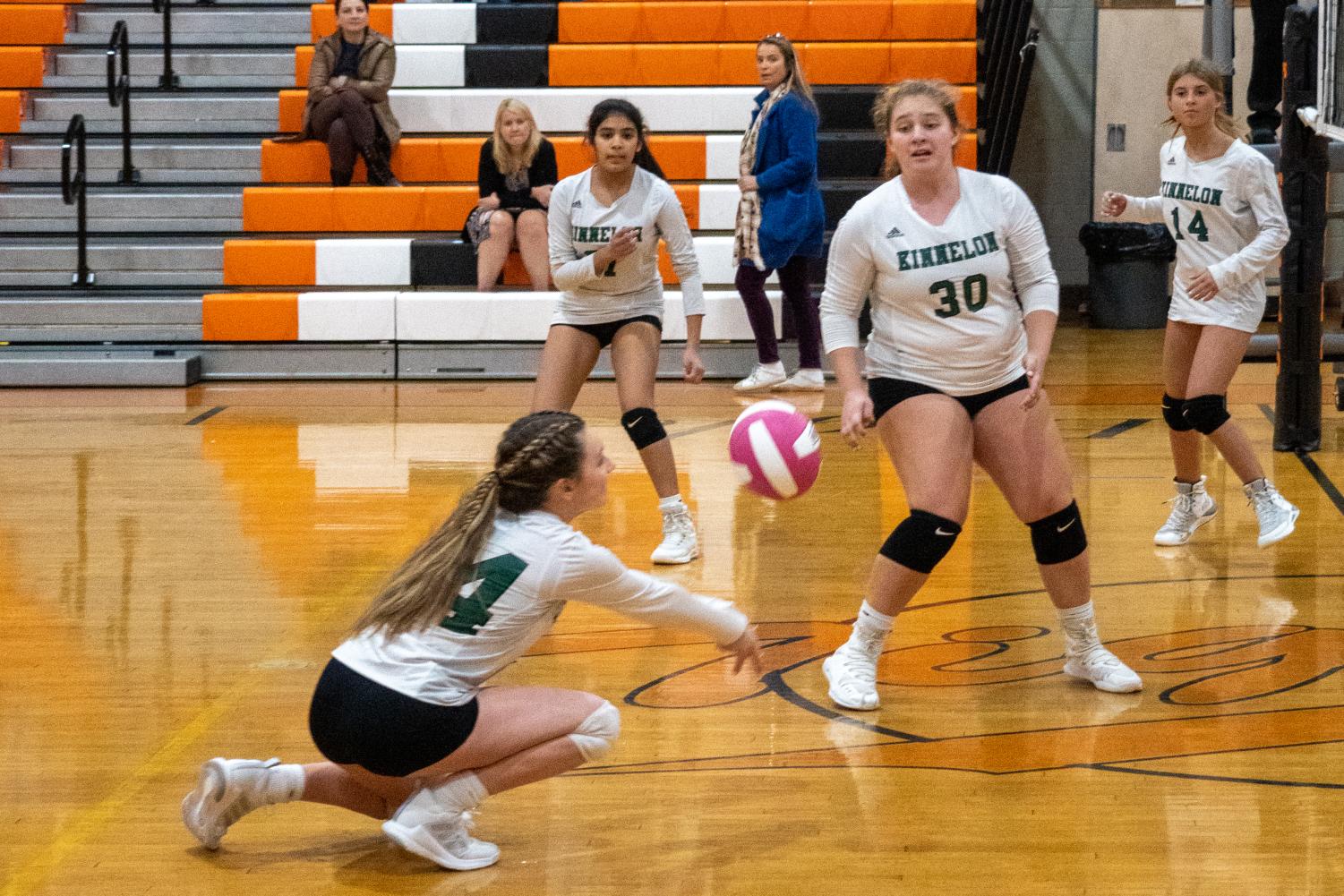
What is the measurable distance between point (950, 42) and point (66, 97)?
592 cm

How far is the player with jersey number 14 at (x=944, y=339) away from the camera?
386 centimetres

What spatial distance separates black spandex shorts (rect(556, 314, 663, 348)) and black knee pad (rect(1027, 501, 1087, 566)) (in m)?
1.82

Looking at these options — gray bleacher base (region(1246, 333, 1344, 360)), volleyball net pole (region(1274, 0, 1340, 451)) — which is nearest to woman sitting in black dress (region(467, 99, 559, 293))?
gray bleacher base (region(1246, 333, 1344, 360))

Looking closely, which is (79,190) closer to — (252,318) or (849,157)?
(252,318)

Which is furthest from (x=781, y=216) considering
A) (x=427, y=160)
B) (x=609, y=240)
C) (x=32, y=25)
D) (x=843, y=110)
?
(x=32, y=25)

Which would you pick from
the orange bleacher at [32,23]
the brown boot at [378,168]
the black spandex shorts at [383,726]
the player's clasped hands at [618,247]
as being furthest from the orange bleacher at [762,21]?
the black spandex shorts at [383,726]

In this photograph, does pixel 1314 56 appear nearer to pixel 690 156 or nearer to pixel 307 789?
pixel 690 156

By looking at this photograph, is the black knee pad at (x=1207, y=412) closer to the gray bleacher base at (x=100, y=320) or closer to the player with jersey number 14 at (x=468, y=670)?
the player with jersey number 14 at (x=468, y=670)

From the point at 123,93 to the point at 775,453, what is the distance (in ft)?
24.2

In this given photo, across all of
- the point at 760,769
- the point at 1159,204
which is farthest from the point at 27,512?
the point at 1159,204

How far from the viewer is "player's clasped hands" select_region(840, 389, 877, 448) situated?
372 cm

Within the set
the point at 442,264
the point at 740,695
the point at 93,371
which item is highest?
the point at 442,264

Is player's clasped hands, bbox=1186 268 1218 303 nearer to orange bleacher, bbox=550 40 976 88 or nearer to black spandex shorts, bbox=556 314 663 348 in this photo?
black spandex shorts, bbox=556 314 663 348

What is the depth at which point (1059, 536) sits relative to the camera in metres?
3.96
